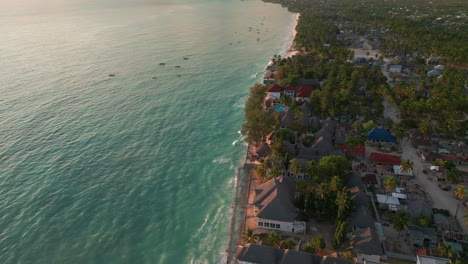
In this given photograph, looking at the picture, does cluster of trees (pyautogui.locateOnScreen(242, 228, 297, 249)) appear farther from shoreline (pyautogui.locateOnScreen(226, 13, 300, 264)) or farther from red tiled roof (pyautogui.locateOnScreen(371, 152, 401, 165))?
red tiled roof (pyautogui.locateOnScreen(371, 152, 401, 165))

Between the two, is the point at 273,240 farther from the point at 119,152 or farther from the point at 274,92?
the point at 274,92

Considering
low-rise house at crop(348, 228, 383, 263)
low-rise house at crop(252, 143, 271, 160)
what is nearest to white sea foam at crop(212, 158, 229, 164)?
low-rise house at crop(252, 143, 271, 160)

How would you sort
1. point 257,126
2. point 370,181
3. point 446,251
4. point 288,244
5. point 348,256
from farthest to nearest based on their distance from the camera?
point 257,126 < point 370,181 < point 288,244 < point 446,251 < point 348,256

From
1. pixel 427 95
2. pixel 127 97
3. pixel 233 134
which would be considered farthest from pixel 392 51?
pixel 127 97

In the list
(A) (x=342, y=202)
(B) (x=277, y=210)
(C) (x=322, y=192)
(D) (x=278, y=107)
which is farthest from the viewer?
(D) (x=278, y=107)

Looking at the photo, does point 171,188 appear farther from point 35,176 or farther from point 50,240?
point 35,176

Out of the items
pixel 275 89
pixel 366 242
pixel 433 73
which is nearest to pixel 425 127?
pixel 366 242

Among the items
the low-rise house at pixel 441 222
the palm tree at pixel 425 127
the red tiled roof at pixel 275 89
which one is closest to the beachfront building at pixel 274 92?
the red tiled roof at pixel 275 89
